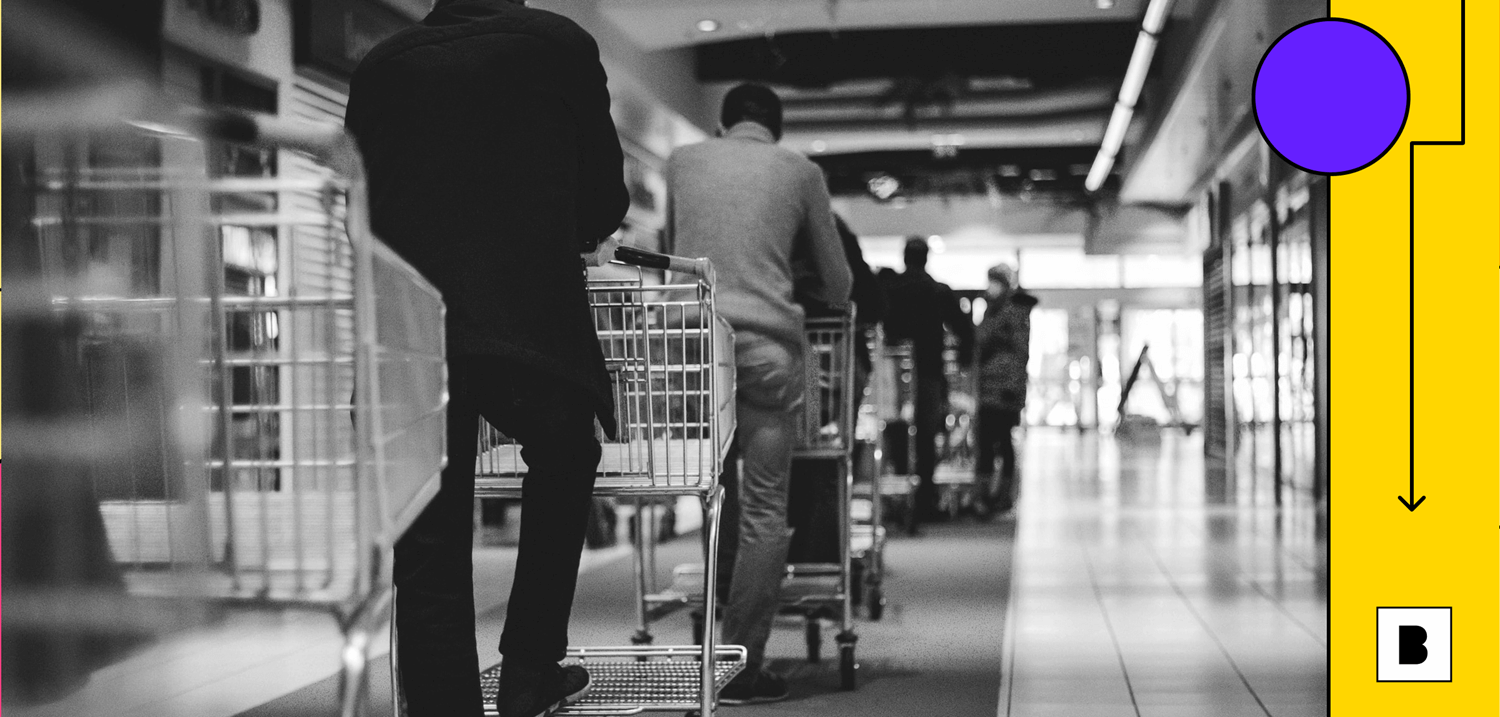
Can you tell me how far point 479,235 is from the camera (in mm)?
2055

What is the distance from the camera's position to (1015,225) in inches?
882

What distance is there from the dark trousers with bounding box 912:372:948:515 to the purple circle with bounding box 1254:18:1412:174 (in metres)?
3.18

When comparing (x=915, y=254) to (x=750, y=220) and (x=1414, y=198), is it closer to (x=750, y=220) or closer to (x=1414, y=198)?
(x=1414, y=198)

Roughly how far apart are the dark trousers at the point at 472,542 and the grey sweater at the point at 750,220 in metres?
1.02

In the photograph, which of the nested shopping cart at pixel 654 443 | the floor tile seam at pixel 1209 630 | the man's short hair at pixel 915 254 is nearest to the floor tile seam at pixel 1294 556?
the floor tile seam at pixel 1209 630

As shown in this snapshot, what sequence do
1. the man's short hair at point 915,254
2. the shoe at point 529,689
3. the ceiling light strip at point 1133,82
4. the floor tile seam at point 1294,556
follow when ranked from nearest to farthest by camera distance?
the shoe at point 529,689, the floor tile seam at point 1294,556, the man's short hair at point 915,254, the ceiling light strip at point 1133,82

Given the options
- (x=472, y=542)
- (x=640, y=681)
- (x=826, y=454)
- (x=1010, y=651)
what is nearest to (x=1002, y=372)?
(x=1010, y=651)

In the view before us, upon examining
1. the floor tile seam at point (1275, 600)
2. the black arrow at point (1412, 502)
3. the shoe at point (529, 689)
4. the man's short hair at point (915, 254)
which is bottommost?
the floor tile seam at point (1275, 600)

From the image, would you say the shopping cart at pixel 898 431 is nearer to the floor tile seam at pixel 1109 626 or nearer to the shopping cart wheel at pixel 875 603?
the floor tile seam at pixel 1109 626

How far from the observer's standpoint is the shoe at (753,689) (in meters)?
3.34

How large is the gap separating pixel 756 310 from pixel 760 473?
39 cm

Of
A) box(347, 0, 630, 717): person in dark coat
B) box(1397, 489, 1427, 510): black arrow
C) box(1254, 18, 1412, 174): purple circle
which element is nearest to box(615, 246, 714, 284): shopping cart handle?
box(347, 0, 630, 717): person in dark coat

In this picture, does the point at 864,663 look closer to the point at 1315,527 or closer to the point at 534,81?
the point at 534,81

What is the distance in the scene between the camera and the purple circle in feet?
11.4
